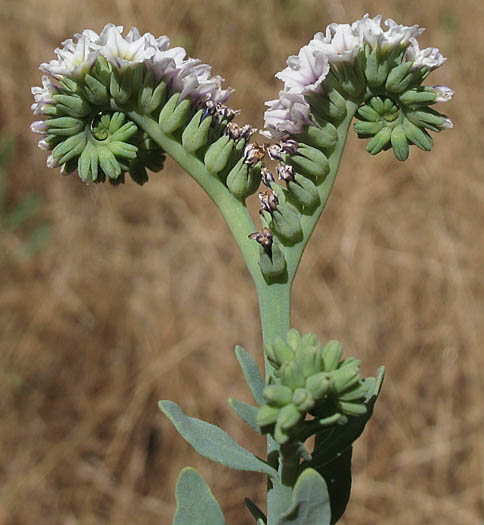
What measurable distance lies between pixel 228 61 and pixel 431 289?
318 centimetres

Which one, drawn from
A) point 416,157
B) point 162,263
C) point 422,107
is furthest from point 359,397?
point 416,157

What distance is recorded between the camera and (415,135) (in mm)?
1604

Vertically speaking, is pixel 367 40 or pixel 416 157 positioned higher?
pixel 416 157

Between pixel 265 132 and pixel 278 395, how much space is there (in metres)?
0.62

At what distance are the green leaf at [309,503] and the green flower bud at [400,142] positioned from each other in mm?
747

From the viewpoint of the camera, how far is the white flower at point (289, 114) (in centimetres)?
153

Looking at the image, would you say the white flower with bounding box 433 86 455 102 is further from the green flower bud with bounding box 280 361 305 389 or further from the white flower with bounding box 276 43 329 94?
the green flower bud with bounding box 280 361 305 389

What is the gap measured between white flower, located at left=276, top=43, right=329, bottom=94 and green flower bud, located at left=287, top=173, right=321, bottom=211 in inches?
7.7

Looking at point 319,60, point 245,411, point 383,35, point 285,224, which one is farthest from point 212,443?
point 383,35

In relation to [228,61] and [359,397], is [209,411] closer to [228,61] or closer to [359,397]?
[228,61]

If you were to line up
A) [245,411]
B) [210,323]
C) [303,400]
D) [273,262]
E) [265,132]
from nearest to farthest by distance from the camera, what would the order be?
1. [303,400]
2. [245,411]
3. [273,262]
4. [265,132]
5. [210,323]

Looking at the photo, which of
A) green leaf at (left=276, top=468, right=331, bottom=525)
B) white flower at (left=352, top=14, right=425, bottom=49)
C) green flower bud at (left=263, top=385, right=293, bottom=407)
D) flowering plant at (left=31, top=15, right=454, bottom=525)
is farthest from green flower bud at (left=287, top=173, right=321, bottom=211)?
green leaf at (left=276, top=468, right=331, bottom=525)

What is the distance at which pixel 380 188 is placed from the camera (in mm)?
6074

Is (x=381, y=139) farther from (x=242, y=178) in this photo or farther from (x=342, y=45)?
(x=242, y=178)
